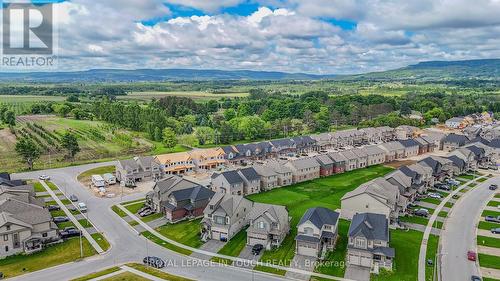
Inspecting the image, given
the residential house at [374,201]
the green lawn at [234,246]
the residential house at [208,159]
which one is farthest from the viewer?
the residential house at [208,159]

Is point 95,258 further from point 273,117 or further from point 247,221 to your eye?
point 273,117

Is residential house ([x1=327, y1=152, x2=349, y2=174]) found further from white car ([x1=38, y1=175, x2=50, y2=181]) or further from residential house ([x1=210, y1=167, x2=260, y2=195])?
white car ([x1=38, y1=175, x2=50, y2=181])

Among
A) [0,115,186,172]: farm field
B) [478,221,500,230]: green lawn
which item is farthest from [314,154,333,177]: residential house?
[0,115,186,172]: farm field

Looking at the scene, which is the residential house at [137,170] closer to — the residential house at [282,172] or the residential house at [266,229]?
the residential house at [282,172]

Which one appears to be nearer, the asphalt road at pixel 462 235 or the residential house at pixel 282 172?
the asphalt road at pixel 462 235

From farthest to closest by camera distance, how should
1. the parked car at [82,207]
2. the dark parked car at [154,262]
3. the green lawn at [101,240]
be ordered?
the parked car at [82,207], the green lawn at [101,240], the dark parked car at [154,262]

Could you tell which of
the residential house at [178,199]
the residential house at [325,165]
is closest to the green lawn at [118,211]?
the residential house at [178,199]

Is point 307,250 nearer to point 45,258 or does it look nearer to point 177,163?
point 45,258
